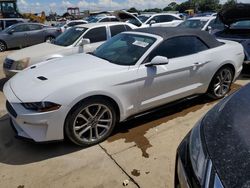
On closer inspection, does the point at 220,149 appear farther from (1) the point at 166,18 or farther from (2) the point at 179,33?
(1) the point at 166,18

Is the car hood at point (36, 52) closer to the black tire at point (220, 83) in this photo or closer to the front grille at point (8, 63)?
the front grille at point (8, 63)

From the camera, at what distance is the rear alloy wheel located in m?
4.96

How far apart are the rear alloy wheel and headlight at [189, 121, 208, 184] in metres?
3.17

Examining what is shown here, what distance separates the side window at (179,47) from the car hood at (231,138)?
6.86 ft

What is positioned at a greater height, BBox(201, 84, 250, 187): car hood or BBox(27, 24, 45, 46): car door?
BBox(201, 84, 250, 187): car hood

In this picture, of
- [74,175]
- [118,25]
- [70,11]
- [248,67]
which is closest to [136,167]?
[74,175]

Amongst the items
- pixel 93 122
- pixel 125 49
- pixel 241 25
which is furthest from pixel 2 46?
pixel 93 122

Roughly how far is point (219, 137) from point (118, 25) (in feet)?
22.0

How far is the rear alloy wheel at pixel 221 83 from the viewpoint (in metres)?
4.96

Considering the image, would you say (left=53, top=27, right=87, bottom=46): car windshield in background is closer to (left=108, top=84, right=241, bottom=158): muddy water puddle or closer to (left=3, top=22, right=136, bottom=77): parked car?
(left=3, top=22, right=136, bottom=77): parked car

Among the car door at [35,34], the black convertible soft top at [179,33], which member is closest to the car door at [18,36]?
the car door at [35,34]

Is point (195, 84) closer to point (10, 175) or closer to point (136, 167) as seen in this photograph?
point (136, 167)

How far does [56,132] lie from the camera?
11.0 ft

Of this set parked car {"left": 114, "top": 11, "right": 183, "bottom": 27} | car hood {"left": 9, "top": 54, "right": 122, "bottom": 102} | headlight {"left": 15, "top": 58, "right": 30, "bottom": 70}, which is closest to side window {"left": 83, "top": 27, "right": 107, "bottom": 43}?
headlight {"left": 15, "top": 58, "right": 30, "bottom": 70}
